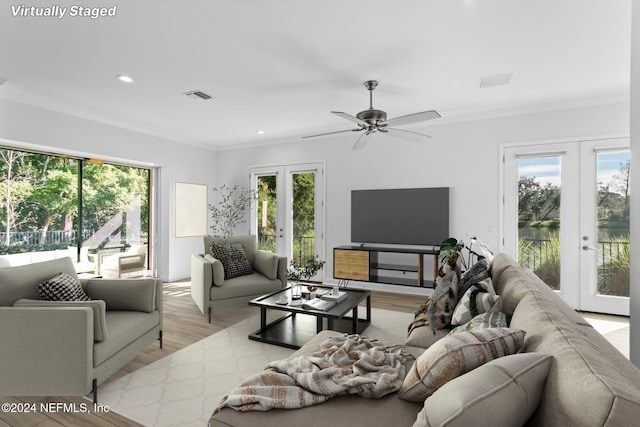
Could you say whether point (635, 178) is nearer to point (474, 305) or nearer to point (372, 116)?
point (474, 305)

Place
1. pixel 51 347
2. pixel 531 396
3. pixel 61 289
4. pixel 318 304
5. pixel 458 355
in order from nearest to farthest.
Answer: pixel 531 396, pixel 458 355, pixel 51 347, pixel 61 289, pixel 318 304

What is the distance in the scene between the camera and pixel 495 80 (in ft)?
11.5

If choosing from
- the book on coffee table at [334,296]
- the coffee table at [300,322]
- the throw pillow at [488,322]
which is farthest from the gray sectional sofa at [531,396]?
the book on coffee table at [334,296]

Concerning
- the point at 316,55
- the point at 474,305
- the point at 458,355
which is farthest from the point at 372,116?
the point at 458,355

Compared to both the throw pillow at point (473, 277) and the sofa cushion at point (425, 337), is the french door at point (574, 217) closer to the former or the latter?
the throw pillow at point (473, 277)

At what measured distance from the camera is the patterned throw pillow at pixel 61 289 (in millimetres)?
2375

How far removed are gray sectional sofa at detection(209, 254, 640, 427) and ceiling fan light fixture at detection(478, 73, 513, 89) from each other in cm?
276

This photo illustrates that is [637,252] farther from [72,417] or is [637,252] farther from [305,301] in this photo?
[72,417]

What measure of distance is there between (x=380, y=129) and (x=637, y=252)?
2.41m

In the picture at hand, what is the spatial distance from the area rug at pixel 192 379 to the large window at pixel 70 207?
115 inches

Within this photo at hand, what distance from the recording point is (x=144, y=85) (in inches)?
141

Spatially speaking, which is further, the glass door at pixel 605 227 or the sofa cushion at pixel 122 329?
the glass door at pixel 605 227

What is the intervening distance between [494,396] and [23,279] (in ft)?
9.80

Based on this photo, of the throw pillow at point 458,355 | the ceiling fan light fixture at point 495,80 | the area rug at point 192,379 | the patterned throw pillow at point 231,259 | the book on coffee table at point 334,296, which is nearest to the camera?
the throw pillow at point 458,355
